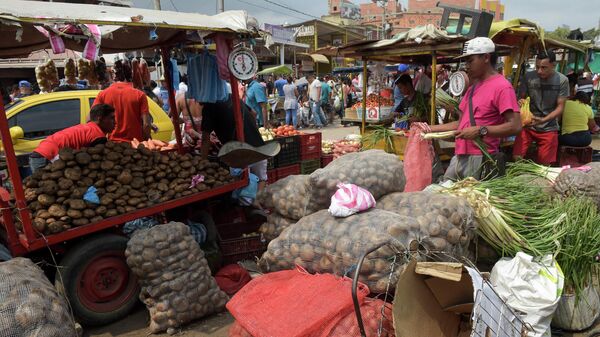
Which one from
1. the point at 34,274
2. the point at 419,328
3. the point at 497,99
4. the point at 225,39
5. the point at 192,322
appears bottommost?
the point at 192,322

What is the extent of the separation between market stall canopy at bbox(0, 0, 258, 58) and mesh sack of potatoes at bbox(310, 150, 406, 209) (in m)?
1.59

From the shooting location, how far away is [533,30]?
5.97 metres

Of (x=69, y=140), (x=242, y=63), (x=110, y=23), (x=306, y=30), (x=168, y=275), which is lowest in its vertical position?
(x=168, y=275)

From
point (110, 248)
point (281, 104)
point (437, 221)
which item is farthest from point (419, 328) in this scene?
point (281, 104)

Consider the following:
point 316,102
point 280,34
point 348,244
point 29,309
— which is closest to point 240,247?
point 348,244

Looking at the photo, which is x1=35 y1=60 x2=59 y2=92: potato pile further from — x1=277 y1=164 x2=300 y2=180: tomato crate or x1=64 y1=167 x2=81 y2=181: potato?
x1=277 y1=164 x2=300 y2=180: tomato crate

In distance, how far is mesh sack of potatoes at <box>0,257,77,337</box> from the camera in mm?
1754

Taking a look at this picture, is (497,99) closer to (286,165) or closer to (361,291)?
(361,291)

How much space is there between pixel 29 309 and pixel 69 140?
248cm

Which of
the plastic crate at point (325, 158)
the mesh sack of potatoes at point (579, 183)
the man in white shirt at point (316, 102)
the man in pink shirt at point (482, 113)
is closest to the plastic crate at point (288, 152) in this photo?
the plastic crate at point (325, 158)

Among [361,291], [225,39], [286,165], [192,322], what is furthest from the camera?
[286,165]

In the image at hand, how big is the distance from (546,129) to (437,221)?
3708mm

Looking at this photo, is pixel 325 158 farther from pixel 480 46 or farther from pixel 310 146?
pixel 480 46

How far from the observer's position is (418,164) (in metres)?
4.29
